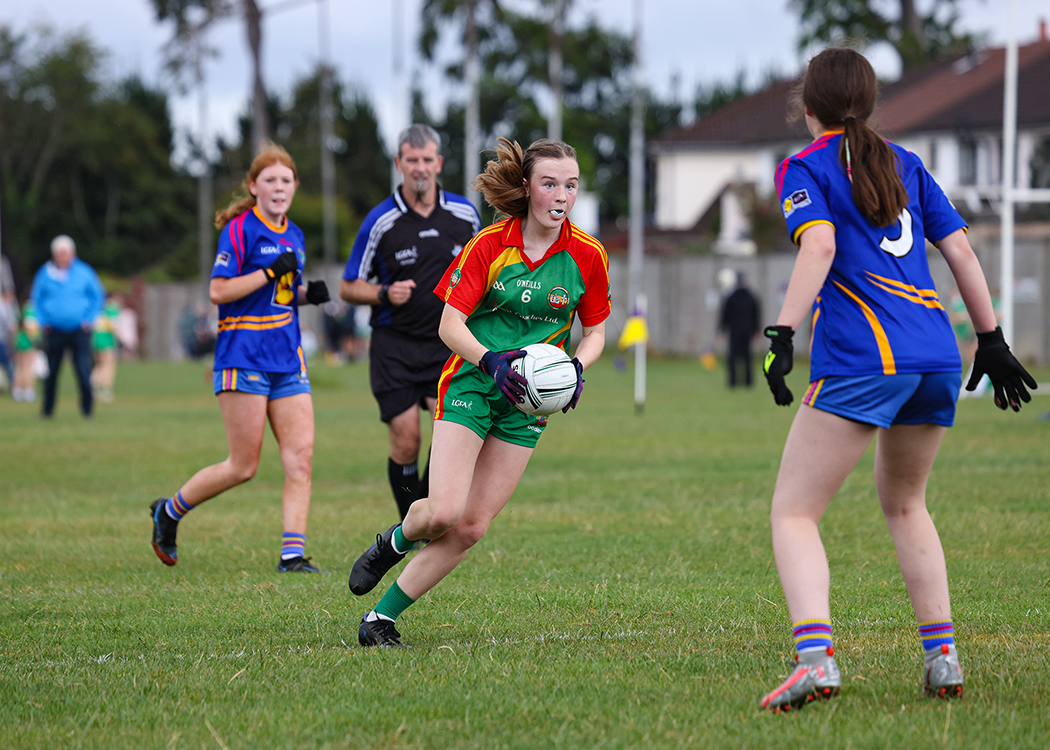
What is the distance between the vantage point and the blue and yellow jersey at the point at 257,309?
6953mm

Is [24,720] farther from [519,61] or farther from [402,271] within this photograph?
[519,61]

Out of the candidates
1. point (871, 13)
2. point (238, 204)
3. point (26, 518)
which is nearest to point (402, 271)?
point (238, 204)

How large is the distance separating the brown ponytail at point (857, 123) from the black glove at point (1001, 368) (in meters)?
0.64

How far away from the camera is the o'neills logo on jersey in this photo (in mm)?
4973

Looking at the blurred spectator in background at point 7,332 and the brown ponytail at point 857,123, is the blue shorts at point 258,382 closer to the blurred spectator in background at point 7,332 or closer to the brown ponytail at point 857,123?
the brown ponytail at point 857,123

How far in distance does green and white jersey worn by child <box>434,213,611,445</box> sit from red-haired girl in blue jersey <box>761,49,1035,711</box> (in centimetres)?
111

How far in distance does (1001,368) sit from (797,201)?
3.24ft

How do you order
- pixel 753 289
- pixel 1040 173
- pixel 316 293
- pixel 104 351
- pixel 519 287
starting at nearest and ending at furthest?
pixel 519 287 < pixel 316 293 < pixel 1040 173 < pixel 104 351 < pixel 753 289

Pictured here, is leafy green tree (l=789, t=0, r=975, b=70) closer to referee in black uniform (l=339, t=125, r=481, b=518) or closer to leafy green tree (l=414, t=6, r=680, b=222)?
leafy green tree (l=414, t=6, r=680, b=222)

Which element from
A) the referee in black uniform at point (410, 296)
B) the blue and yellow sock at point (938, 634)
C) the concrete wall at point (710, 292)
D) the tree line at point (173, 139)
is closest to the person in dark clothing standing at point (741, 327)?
the concrete wall at point (710, 292)

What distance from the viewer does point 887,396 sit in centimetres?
393

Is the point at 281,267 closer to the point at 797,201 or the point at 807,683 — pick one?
the point at 797,201

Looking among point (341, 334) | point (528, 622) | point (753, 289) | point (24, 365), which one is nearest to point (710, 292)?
point (753, 289)

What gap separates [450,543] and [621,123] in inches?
2448
